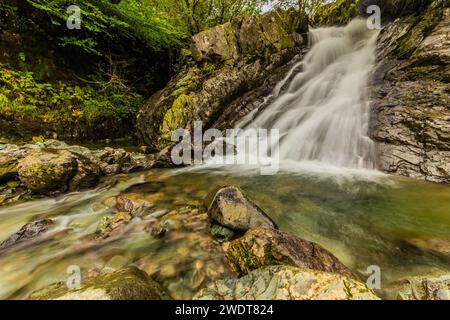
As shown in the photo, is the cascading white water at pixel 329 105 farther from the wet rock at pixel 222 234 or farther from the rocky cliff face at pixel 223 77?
the wet rock at pixel 222 234

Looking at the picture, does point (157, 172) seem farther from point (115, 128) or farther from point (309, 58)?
point (309, 58)

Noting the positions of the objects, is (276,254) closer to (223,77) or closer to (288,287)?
(288,287)

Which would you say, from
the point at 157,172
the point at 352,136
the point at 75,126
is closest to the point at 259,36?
the point at 352,136

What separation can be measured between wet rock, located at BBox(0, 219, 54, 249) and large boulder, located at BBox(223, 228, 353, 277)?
10.0 ft

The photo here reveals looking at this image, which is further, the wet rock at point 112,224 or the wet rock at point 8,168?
the wet rock at point 8,168

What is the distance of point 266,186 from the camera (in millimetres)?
4953

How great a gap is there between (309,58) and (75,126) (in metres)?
9.67

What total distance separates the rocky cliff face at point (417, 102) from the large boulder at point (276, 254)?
3.71 meters

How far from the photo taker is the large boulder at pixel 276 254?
2211 mm

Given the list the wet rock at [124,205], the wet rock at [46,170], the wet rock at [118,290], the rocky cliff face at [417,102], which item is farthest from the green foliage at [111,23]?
the wet rock at [118,290]

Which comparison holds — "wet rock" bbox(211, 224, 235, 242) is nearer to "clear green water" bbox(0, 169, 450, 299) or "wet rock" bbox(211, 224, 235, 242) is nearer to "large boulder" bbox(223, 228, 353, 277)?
"clear green water" bbox(0, 169, 450, 299)

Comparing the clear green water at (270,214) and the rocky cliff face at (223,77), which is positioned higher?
the rocky cliff face at (223,77)

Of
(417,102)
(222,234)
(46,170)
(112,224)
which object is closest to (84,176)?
(46,170)

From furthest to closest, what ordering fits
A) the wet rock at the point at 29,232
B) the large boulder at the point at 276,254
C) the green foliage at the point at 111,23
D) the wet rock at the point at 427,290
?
1. the green foliage at the point at 111,23
2. the wet rock at the point at 29,232
3. the large boulder at the point at 276,254
4. the wet rock at the point at 427,290
